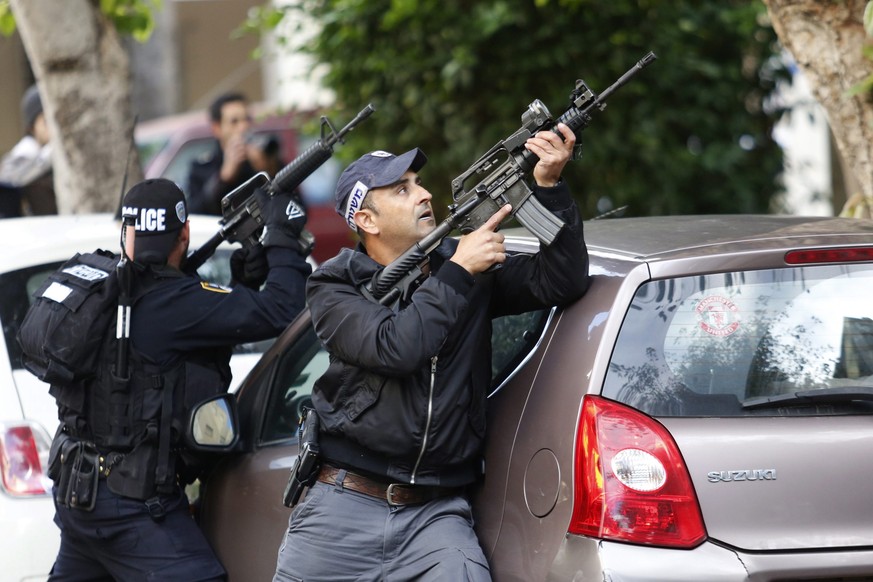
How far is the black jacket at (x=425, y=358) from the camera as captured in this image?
9.53ft

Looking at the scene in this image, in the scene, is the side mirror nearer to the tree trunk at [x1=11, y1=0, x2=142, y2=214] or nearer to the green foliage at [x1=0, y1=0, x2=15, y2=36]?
the tree trunk at [x1=11, y1=0, x2=142, y2=214]

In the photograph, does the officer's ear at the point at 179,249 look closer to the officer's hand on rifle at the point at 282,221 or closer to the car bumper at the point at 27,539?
the officer's hand on rifle at the point at 282,221

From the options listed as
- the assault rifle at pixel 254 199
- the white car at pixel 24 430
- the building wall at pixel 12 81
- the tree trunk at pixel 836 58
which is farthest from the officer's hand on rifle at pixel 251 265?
the building wall at pixel 12 81

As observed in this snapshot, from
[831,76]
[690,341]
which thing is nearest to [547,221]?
[690,341]

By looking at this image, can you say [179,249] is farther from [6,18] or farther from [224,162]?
[6,18]

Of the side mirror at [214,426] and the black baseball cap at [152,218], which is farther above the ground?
the black baseball cap at [152,218]

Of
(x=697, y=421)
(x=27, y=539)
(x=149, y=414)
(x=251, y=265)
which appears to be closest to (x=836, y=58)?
(x=251, y=265)

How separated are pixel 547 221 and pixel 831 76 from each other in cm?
213

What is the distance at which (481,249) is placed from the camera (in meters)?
2.98

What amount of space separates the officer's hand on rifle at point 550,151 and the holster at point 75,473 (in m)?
1.63

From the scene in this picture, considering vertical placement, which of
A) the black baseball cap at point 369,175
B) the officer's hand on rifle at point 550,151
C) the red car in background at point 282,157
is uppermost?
the officer's hand on rifle at point 550,151

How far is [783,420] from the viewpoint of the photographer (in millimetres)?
2676

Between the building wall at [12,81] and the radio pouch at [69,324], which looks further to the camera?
the building wall at [12,81]

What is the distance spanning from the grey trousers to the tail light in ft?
4.52
